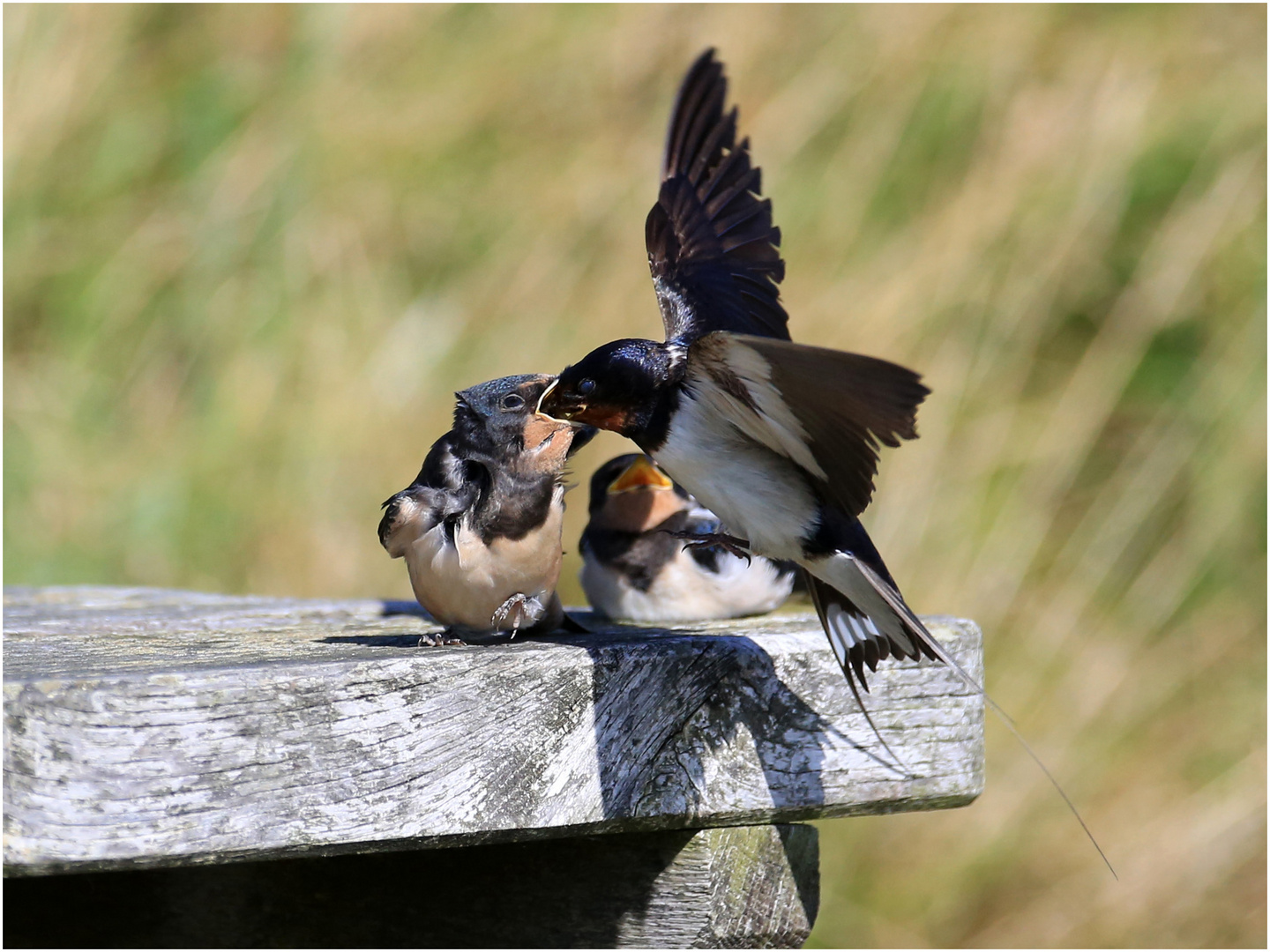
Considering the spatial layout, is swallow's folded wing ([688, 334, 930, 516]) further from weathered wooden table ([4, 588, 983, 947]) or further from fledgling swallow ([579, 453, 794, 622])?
fledgling swallow ([579, 453, 794, 622])

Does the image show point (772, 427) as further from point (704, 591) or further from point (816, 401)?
point (704, 591)

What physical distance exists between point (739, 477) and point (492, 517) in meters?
0.39

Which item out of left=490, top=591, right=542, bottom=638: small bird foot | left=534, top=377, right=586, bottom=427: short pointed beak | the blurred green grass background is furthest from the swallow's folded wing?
the blurred green grass background

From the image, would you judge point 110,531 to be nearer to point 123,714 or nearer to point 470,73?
point 470,73

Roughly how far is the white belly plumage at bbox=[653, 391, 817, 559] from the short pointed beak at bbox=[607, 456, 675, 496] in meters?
1.10

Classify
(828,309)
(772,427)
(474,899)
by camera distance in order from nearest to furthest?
1. (772,427)
2. (474,899)
3. (828,309)

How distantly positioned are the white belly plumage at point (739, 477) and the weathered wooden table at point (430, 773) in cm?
18

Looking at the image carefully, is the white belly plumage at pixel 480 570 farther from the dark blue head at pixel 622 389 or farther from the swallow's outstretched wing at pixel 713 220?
the swallow's outstretched wing at pixel 713 220

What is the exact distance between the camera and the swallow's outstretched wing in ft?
8.54

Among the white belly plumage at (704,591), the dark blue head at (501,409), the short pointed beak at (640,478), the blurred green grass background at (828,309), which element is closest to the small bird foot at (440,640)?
the dark blue head at (501,409)

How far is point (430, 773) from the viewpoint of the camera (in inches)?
62.7

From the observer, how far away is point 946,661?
2.05 meters

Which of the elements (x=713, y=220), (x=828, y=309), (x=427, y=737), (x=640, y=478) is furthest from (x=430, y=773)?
(x=828, y=309)

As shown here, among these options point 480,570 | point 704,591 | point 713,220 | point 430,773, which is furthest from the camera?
point 704,591
